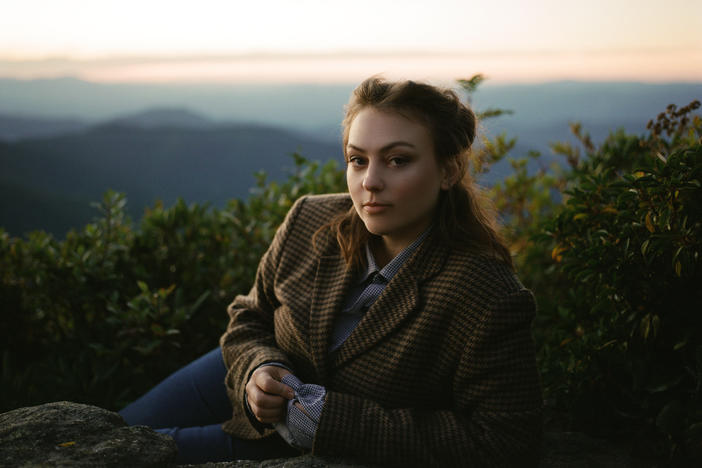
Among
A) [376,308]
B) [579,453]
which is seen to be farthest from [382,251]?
[579,453]

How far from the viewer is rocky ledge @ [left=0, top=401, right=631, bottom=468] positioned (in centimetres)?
150

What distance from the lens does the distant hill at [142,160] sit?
629cm

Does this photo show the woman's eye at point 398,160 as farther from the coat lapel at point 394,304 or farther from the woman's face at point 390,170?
the coat lapel at point 394,304

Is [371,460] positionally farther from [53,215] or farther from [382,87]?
[53,215]

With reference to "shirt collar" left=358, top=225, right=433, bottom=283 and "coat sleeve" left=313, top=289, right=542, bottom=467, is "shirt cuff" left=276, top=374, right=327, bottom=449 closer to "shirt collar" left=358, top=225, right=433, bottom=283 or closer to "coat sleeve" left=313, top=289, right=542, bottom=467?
"coat sleeve" left=313, top=289, right=542, bottom=467

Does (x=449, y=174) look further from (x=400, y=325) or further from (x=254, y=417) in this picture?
(x=254, y=417)

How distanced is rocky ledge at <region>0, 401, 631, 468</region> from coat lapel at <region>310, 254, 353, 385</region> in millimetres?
372

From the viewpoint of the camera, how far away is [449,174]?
6.85 feet

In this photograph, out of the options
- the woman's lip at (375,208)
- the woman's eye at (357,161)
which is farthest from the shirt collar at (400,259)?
the woman's eye at (357,161)

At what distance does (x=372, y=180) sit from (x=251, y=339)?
0.90 m

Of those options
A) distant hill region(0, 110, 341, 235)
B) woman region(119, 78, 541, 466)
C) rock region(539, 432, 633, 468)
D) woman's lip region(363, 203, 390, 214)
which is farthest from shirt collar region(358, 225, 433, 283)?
distant hill region(0, 110, 341, 235)

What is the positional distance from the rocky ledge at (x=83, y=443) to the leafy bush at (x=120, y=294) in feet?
4.33

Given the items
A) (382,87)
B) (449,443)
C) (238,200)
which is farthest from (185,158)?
(449,443)

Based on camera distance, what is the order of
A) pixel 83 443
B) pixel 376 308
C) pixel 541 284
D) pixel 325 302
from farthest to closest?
pixel 541 284
pixel 325 302
pixel 376 308
pixel 83 443
